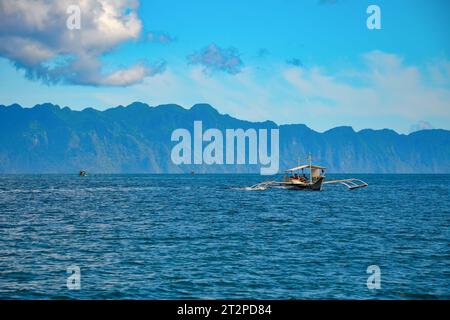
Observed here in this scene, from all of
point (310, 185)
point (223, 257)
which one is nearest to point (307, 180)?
point (310, 185)

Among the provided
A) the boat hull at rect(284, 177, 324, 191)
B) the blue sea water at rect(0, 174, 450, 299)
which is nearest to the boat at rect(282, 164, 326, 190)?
the boat hull at rect(284, 177, 324, 191)

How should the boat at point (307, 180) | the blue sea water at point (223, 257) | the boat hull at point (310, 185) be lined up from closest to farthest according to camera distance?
the blue sea water at point (223, 257) → the boat at point (307, 180) → the boat hull at point (310, 185)

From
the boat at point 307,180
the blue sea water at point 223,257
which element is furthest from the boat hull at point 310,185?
the blue sea water at point 223,257

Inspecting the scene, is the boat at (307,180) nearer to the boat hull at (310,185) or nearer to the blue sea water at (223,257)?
the boat hull at (310,185)

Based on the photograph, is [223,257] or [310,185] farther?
[310,185]

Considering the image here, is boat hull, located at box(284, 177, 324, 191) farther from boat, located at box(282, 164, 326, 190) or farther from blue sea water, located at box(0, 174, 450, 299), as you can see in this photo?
blue sea water, located at box(0, 174, 450, 299)

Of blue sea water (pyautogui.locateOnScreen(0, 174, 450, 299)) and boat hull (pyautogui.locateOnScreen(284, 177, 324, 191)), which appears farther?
boat hull (pyautogui.locateOnScreen(284, 177, 324, 191))

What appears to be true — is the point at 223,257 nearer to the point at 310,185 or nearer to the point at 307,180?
the point at 310,185

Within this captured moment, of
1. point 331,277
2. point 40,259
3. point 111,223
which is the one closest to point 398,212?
point 111,223

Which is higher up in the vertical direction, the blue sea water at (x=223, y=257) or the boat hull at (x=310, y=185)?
the boat hull at (x=310, y=185)
